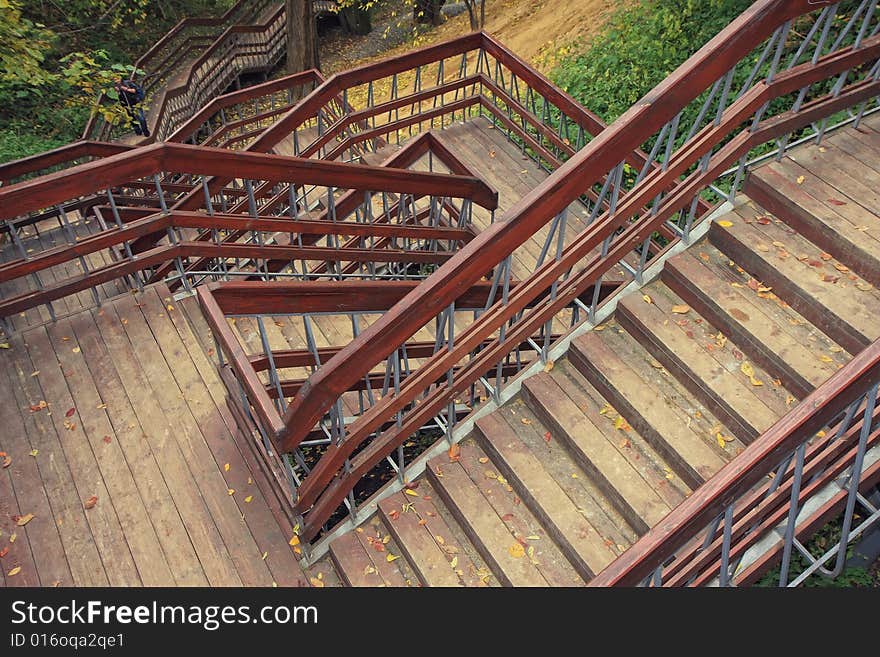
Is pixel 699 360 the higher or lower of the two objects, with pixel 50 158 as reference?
lower

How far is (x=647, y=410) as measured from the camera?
413cm

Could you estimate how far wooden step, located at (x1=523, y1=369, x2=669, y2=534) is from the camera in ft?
12.7

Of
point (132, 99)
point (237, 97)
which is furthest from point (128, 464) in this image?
point (132, 99)

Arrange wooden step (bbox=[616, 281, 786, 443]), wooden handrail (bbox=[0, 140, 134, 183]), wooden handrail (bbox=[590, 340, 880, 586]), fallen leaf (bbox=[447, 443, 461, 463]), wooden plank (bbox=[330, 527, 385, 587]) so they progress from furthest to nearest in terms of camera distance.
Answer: wooden handrail (bbox=[0, 140, 134, 183]) → fallen leaf (bbox=[447, 443, 461, 463]) → wooden plank (bbox=[330, 527, 385, 587]) → wooden step (bbox=[616, 281, 786, 443]) → wooden handrail (bbox=[590, 340, 880, 586])

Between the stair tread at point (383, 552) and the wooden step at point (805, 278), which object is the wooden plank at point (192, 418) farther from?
the wooden step at point (805, 278)

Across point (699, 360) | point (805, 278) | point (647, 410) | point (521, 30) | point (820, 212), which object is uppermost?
point (820, 212)

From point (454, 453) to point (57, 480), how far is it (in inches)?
101

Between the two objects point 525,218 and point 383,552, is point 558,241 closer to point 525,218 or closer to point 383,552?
point 525,218

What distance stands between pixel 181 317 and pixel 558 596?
363cm

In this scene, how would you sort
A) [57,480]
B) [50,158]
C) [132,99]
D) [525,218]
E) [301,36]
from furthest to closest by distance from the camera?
[301,36], [132,99], [50,158], [57,480], [525,218]

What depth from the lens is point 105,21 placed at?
56.3ft

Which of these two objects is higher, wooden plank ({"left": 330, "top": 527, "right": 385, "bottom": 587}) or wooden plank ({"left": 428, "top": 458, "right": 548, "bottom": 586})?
wooden plank ({"left": 428, "top": 458, "right": 548, "bottom": 586})

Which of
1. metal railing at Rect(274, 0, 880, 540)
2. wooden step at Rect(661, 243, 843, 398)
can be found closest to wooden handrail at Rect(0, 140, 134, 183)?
metal railing at Rect(274, 0, 880, 540)

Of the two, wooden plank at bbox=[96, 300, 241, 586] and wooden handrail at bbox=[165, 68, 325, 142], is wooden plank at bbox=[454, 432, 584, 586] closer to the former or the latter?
wooden plank at bbox=[96, 300, 241, 586]
